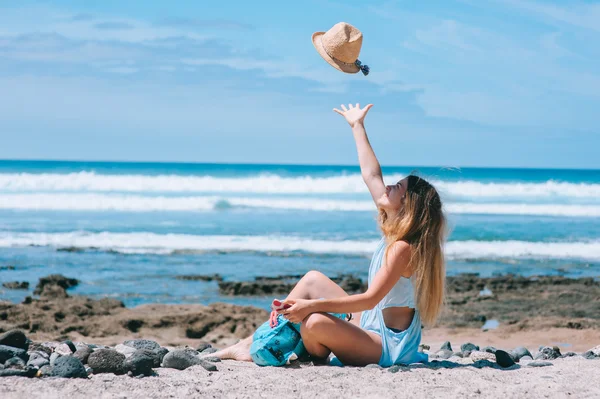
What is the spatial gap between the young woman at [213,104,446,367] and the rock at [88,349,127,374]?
1.04m

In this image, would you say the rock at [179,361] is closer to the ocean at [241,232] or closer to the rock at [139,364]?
the rock at [139,364]

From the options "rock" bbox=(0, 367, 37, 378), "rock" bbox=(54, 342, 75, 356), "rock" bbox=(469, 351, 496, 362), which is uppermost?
"rock" bbox=(0, 367, 37, 378)

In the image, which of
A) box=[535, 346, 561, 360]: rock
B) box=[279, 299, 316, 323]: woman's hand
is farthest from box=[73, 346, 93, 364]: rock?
box=[535, 346, 561, 360]: rock

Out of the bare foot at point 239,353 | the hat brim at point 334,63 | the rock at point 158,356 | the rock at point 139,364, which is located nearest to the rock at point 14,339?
the rock at point 158,356

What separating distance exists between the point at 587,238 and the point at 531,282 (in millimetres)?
8175

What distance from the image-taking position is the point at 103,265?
41.8 feet

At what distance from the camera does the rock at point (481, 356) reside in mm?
5450

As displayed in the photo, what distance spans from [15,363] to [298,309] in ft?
5.75

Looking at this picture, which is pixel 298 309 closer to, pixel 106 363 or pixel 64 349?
pixel 106 363

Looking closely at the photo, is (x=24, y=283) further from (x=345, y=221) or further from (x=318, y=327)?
(x=345, y=221)

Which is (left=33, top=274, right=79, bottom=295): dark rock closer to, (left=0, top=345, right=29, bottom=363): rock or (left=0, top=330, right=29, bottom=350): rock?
(left=0, top=330, right=29, bottom=350): rock

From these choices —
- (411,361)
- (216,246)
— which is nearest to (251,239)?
(216,246)

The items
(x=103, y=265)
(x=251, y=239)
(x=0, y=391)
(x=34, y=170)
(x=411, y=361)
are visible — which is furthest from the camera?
(x=34, y=170)

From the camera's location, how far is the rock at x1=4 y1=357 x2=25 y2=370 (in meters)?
4.02
